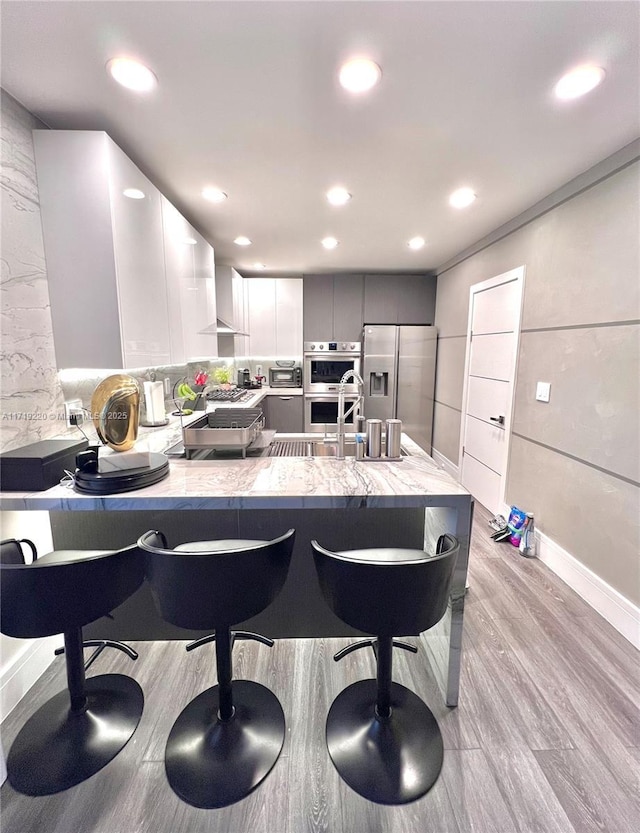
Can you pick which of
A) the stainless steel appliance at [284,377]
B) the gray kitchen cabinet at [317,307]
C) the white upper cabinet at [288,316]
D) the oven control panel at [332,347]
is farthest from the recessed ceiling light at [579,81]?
the stainless steel appliance at [284,377]

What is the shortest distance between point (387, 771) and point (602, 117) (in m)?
2.85

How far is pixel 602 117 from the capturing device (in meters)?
1.63

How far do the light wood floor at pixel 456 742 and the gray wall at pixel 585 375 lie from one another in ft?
1.85

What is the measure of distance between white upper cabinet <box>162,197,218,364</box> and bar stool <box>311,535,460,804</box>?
1970 millimetres

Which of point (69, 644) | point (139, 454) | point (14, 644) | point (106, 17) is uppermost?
point (106, 17)

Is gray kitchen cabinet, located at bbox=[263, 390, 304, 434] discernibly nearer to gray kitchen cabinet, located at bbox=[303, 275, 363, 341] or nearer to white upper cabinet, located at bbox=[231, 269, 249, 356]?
white upper cabinet, located at bbox=[231, 269, 249, 356]

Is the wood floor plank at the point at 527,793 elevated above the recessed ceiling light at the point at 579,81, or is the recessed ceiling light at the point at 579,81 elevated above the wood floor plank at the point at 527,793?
the recessed ceiling light at the point at 579,81

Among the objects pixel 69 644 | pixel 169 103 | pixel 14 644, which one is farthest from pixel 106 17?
pixel 14 644

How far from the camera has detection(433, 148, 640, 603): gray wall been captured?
189cm

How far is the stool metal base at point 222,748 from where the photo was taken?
120 cm

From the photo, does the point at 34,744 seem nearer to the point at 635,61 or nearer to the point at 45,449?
the point at 45,449

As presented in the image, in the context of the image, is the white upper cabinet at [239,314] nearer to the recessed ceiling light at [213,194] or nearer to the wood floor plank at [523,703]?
the recessed ceiling light at [213,194]

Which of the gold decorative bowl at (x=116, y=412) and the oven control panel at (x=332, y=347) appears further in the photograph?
the oven control panel at (x=332, y=347)

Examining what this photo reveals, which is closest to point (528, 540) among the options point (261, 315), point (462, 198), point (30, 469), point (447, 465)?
point (447, 465)
